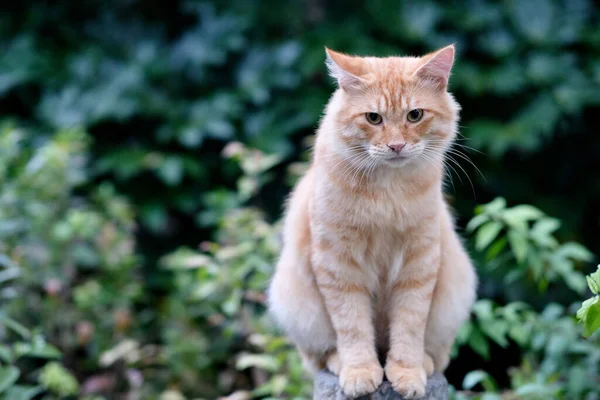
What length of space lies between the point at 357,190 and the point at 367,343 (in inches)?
22.0

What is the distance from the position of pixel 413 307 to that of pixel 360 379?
32 centimetres

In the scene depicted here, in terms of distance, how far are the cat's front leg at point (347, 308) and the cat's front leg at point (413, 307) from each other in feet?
0.26

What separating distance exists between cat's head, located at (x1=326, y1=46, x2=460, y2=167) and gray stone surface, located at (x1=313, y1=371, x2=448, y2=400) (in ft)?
2.67

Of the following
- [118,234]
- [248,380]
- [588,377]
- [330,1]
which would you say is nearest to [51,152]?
[118,234]

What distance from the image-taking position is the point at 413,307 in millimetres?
2609

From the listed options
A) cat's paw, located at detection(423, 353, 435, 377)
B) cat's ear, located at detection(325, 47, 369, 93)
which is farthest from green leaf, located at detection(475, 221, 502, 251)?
cat's ear, located at detection(325, 47, 369, 93)

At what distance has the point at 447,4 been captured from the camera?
4.91 m

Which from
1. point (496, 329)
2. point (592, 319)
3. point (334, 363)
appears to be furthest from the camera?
point (496, 329)

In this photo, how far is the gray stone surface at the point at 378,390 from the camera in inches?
102

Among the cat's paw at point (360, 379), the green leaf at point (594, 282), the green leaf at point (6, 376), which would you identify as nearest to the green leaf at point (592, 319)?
the green leaf at point (594, 282)

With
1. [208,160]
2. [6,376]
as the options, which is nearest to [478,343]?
[6,376]

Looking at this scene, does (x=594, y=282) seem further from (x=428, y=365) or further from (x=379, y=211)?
(x=428, y=365)

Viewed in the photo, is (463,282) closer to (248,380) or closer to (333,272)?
(333,272)

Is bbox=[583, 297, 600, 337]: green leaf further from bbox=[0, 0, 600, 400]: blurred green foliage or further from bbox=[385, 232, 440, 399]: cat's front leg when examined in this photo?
bbox=[0, 0, 600, 400]: blurred green foliage
